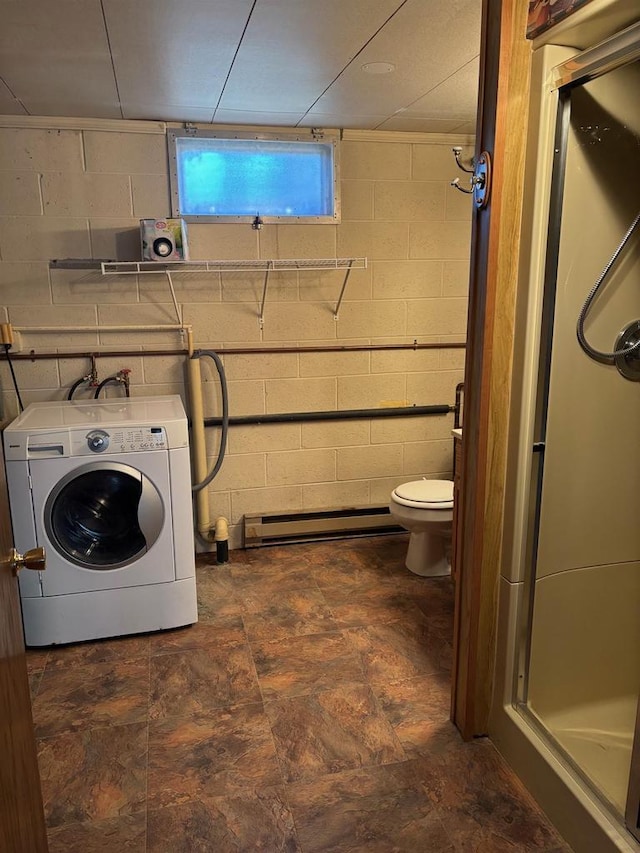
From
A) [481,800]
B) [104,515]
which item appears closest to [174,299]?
[104,515]

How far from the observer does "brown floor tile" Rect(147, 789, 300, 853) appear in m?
1.63

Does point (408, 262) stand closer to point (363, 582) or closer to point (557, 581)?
point (363, 582)

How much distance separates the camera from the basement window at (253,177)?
3168 mm

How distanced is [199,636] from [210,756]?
29.1 inches

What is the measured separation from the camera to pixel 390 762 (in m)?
1.91

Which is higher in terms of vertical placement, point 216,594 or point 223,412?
point 223,412

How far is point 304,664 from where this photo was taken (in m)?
2.43

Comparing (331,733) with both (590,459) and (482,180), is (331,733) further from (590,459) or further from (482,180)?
(482,180)

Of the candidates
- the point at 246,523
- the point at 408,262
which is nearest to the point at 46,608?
the point at 246,523

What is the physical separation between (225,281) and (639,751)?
2704 mm

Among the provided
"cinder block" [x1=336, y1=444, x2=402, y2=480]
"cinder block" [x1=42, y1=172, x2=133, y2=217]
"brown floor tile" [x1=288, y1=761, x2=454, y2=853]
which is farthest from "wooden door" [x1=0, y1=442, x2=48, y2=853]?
"cinder block" [x1=336, y1=444, x2=402, y2=480]

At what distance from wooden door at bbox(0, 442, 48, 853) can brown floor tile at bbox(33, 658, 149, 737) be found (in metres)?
0.86

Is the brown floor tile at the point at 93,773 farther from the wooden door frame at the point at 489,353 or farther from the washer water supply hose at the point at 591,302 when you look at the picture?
the washer water supply hose at the point at 591,302

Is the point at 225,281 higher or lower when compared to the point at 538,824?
higher
